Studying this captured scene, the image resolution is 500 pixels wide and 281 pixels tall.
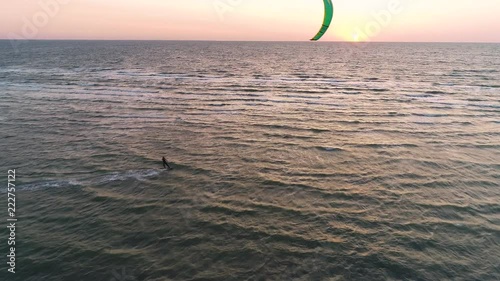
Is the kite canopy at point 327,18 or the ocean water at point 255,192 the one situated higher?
the kite canopy at point 327,18

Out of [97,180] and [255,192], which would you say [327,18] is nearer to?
[255,192]

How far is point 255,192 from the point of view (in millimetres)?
19578

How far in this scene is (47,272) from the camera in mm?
12852

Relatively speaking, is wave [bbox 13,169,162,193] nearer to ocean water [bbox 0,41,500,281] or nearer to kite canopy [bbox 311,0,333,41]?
ocean water [bbox 0,41,500,281]

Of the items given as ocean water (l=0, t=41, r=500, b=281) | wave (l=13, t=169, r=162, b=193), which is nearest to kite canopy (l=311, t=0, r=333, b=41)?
ocean water (l=0, t=41, r=500, b=281)

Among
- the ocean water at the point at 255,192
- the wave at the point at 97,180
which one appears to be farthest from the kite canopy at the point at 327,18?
the wave at the point at 97,180

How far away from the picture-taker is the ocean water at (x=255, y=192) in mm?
13500

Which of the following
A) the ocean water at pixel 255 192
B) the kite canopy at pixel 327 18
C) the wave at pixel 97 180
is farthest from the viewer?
the wave at pixel 97 180

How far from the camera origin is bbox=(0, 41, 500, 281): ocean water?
13.5 m

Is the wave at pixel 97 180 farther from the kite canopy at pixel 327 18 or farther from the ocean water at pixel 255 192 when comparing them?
the kite canopy at pixel 327 18

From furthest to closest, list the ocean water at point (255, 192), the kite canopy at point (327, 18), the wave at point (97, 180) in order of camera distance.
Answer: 1. the wave at point (97, 180)
2. the kite canopy at point (327, 18)
3. the ocean water at point (255, 192)

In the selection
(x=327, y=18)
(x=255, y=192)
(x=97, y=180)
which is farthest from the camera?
(x=97, y=180)

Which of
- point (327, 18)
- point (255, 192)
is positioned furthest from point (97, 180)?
point (327, 18)

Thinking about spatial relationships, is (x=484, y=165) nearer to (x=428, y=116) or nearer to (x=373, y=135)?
(x=373, y=135)
